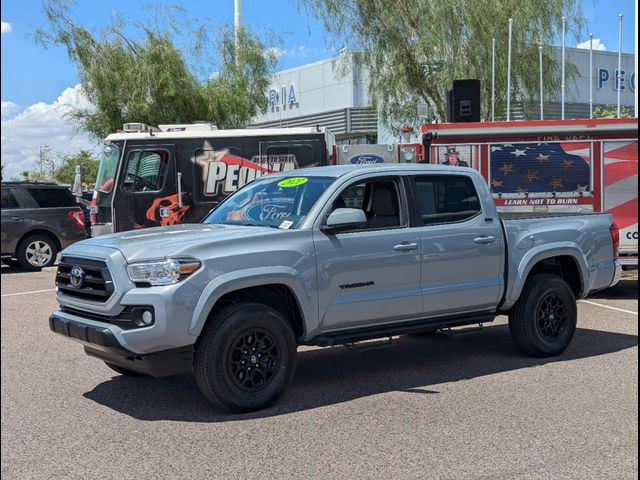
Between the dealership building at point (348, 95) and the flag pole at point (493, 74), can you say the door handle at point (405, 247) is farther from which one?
the dealership building at point (348, 95)

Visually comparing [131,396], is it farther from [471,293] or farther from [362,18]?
[362,18]

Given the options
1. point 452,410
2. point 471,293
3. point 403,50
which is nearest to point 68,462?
point 452,410

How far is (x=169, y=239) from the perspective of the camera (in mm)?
5840

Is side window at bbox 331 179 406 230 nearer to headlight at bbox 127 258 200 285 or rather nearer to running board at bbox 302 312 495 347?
running board at bbox 302 312 495 347

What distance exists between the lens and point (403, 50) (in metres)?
21.7

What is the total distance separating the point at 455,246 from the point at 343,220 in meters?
1.30

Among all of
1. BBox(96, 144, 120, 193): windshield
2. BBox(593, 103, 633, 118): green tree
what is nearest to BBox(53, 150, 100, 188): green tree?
BBox(593, 103, 633, 118): green tree

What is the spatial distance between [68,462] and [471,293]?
3831mm

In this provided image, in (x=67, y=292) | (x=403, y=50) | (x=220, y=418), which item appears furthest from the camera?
(x=403, y=50)

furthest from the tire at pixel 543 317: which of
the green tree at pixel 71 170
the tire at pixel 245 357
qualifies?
the green tree at pixel 71 170

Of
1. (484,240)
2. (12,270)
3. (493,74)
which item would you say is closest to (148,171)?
(12,270)

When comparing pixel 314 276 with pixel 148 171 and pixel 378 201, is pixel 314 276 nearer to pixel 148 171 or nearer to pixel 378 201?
pixel 378 201

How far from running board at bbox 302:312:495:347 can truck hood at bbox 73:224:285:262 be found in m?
0.97

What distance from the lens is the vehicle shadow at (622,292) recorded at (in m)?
12.2
